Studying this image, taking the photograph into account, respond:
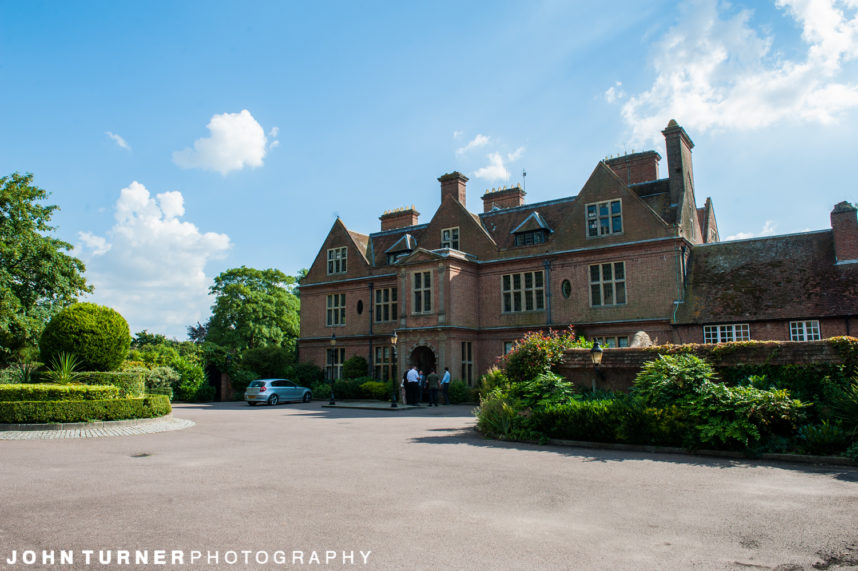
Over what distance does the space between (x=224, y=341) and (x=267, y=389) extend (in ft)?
78.1

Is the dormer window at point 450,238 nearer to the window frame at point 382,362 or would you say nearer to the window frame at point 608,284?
the window frame at point 382,362

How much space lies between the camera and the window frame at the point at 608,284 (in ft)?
92.5

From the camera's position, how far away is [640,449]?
12.7 metres

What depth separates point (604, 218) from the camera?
96.0 feet

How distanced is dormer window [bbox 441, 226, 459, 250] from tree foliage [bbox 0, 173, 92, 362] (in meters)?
20.8

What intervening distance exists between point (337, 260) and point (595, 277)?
708 inches

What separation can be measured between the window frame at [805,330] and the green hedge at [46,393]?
25.9m

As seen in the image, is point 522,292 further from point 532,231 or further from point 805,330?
point 805,330

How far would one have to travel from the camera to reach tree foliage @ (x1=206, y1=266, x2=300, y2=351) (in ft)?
171

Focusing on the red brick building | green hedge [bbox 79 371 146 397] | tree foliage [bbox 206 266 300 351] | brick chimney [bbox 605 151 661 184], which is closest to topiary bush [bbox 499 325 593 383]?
the red brick building

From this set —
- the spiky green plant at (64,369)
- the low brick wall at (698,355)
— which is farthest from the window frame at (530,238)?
the spiky green plant at (64,369)

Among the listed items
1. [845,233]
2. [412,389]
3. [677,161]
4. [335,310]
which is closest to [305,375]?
[335,310]

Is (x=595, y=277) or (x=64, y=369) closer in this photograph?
(x=64, y=369)

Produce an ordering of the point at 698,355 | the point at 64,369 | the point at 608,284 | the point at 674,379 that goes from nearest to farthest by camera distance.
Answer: the point at 674,379, the point at 698,355, the point at 64,369, the point at 608,284
